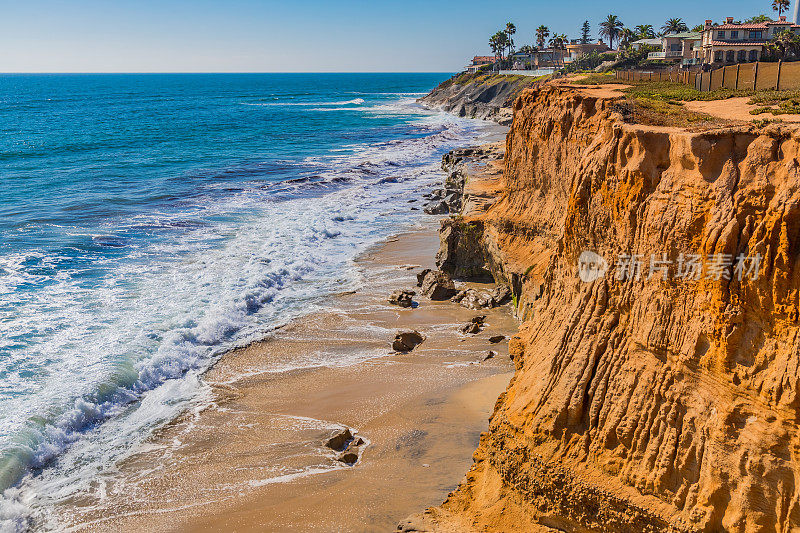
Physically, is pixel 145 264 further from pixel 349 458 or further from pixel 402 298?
pixel 349 458

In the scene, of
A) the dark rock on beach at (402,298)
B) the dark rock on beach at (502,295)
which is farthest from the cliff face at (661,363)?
the dark rock on beach at (402,298)

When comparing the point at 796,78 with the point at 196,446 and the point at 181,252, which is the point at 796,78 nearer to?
the point at 196,446

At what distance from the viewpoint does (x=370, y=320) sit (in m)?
21.3

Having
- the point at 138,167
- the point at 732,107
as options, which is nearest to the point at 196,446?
the point at 732,107

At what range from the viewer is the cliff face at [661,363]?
744cm

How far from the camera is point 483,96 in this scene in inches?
3804

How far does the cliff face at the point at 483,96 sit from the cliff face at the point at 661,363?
66765mm

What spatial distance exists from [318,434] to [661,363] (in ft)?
29.0

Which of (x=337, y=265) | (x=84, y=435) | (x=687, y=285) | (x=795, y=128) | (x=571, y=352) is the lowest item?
(x=84, y=435)

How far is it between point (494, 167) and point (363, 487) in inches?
814

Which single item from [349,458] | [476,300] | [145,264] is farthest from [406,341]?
[145,264]

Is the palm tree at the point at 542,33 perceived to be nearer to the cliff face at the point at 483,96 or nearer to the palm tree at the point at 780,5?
the cliff face at the point at 483,96

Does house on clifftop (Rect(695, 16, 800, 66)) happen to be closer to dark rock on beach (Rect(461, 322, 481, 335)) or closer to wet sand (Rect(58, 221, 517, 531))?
dark rock on beach (Rect(461, 322, 481, 335))

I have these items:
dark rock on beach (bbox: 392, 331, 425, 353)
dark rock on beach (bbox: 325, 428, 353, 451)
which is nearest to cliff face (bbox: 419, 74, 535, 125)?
dark rock on beach (bbox: 392, 331, 425, 353)
